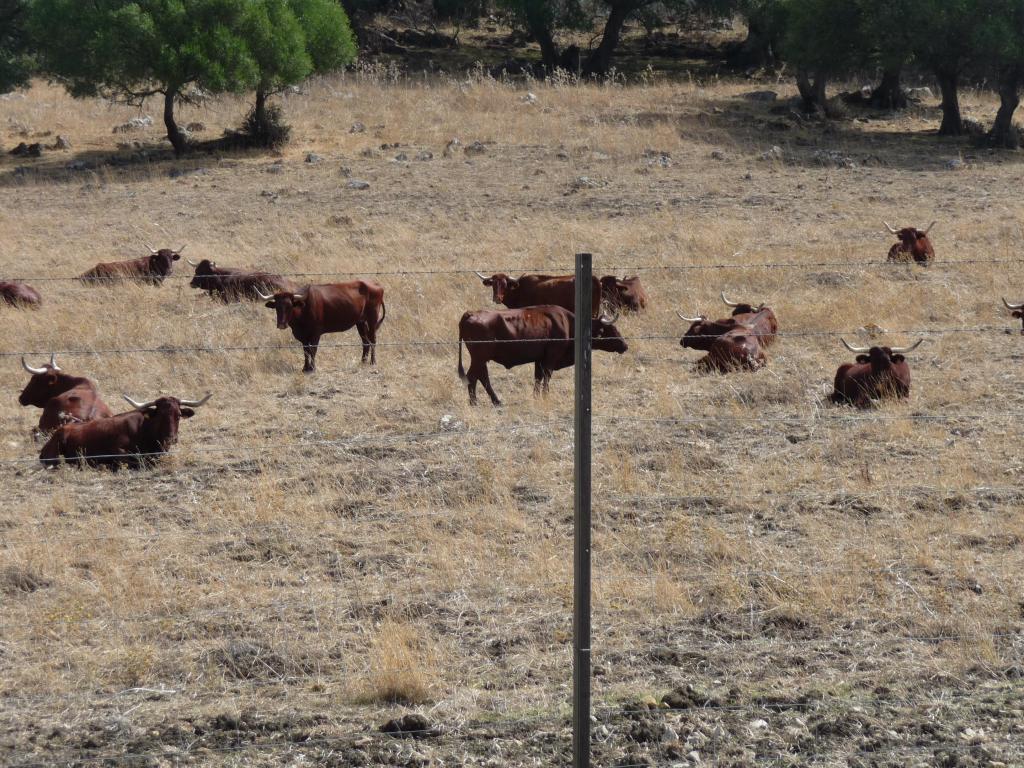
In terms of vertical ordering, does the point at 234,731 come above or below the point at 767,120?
below

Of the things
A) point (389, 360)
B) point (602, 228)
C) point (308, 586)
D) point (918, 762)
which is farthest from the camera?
point (602, 228)

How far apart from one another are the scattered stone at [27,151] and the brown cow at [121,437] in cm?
2340

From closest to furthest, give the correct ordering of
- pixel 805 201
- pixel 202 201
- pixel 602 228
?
1. pixel 602 228
2. pixel 805 201
3. pixel 202 201

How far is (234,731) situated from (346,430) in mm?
5286

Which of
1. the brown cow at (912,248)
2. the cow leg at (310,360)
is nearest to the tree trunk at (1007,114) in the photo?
the brown cow at (912,248)

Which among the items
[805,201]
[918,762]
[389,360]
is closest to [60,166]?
[805,201]

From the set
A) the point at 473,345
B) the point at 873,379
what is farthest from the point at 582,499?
→ the point at 873,379

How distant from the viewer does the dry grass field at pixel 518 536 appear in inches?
233

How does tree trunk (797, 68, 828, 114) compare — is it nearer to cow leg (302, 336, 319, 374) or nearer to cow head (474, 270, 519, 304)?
cow head (474, 270, 519, 304)

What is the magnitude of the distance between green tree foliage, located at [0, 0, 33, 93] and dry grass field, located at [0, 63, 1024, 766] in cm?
1866

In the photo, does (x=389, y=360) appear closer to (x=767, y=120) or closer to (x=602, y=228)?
(x=602, y=228)

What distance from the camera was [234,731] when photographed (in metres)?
5.82

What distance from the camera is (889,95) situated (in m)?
36.2

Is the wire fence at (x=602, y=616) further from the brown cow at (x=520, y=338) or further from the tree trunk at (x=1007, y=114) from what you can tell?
the tree trunk at (x=1007, y=114)
